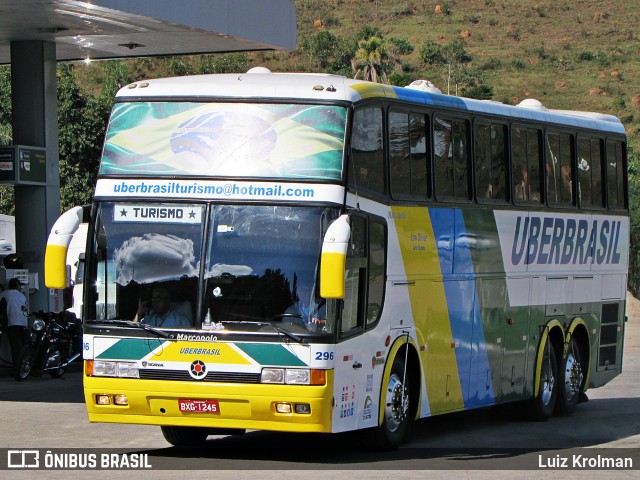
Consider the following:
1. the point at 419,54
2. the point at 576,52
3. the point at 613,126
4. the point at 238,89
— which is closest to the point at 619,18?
the point at 576,52

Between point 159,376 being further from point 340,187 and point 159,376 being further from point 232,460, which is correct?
point 340,187

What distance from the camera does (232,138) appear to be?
1245 centimetres

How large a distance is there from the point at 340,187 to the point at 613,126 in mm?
9020

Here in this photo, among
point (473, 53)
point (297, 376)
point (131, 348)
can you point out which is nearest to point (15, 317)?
point (131, 348)

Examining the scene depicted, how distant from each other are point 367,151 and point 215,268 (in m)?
1.95

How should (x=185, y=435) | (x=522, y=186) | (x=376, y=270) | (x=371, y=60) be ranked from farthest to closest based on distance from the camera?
(x=371, y=60), (x=522, y=186), (x=185, y=435), (x=376, y=270)

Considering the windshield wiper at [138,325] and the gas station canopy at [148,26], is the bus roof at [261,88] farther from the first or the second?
the gas station canopy at [148,26]

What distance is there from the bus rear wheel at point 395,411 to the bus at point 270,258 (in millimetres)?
27

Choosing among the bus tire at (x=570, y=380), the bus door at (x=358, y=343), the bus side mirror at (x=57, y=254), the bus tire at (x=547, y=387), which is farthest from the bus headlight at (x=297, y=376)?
the bus tire at (x=570, y=380)

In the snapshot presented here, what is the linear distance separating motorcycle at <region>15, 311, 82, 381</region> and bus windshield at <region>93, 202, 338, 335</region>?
10789 mm

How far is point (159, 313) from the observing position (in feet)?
39.8

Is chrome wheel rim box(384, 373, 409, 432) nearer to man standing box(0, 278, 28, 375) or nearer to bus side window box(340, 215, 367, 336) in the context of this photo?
bus side window box(340, 215, 367, 336)

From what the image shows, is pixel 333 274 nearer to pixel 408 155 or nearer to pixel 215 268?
pixel 215 268

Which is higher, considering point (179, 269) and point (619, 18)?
point (619, 18)
